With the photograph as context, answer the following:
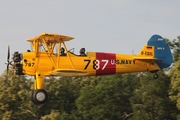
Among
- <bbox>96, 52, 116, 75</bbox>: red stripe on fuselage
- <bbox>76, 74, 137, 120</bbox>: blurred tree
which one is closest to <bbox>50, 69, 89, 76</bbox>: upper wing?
<bbox>96, 52, 116, 75</bbox>: red stripe on fuselage

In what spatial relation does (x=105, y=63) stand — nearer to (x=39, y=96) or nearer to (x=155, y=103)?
(x=39, y=96)

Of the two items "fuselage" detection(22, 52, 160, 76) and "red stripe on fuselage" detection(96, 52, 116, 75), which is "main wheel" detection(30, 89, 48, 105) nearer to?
"fuselage" detection(22, 52, 160, 76)

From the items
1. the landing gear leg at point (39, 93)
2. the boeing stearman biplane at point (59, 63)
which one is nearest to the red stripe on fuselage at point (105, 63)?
the boeing stearman biplane at point (59, 63)

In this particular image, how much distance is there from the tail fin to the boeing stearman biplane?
28.2 inches

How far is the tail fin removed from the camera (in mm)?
20127

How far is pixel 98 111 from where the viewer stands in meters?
41.9

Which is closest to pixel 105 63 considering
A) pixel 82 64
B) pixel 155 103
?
pixel 82 64

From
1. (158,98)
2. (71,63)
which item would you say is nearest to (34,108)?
(158,98)

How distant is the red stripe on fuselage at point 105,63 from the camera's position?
18312mm

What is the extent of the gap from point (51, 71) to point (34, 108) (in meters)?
31.1

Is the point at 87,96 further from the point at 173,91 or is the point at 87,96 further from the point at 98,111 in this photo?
the point at 173,91

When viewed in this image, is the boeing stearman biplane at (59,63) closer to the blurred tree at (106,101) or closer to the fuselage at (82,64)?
the fuselage at (82,64)

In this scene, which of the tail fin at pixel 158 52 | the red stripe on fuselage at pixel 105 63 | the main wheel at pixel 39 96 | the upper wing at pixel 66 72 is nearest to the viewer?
the upper wing at pixel 66 72

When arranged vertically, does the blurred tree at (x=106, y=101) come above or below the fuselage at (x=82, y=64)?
below
